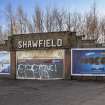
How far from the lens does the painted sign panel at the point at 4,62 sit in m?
30.4

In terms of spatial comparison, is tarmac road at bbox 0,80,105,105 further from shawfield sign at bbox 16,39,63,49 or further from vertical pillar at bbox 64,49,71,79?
shawfield sign at bbox 16,39,63,49

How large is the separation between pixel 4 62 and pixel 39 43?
4974 millimetres

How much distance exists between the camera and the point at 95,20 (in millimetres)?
46781

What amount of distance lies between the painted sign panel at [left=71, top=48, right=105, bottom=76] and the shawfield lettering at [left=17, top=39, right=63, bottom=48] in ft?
5.73

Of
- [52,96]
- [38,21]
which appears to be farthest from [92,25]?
[52,96]

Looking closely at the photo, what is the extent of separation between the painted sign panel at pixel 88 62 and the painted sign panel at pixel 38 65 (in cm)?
149

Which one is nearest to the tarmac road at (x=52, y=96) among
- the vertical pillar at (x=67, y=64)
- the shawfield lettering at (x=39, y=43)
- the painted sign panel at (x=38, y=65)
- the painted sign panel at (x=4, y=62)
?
the vertical pillar at (x=67, y=64)

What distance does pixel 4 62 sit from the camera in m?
30.8

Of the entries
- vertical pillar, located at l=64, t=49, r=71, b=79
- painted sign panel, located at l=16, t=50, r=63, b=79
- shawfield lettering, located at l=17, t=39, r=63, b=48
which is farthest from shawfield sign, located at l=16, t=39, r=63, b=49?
vertical pillar, located at l=64, t=49, r=71, b=79

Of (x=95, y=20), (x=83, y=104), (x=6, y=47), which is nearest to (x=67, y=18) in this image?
(x=95, y=20)

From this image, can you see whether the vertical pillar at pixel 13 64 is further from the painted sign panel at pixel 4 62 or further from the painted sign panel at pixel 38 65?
the painted sign panel at pixel 4 62

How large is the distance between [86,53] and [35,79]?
5985mm

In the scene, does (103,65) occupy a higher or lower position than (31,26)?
lower

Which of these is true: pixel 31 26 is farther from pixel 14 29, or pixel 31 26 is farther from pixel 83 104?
pixel 83 104
